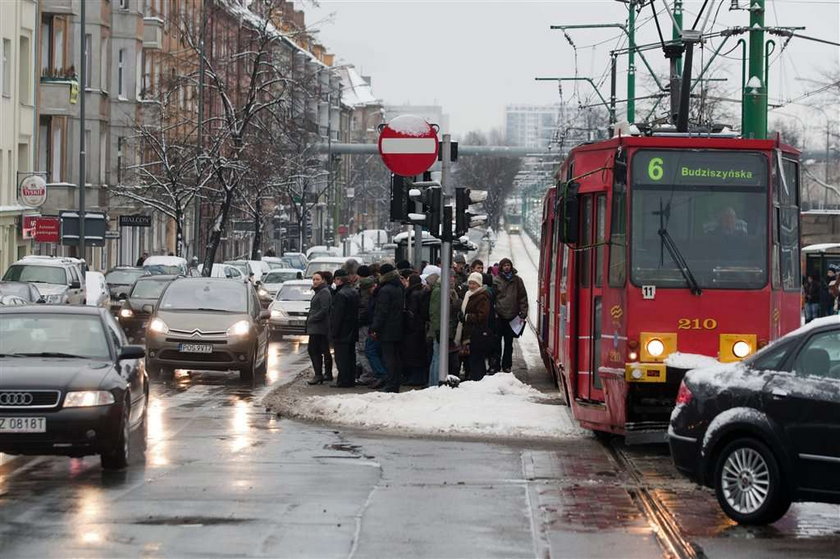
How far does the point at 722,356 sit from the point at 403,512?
5.16m

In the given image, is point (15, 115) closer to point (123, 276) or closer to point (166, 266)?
point (166, 266)

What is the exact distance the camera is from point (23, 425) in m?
13.5

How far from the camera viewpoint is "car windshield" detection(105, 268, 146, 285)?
47.9m

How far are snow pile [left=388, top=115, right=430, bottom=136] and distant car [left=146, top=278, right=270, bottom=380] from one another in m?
5.91

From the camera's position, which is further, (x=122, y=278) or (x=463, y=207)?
(x=122, y=278)

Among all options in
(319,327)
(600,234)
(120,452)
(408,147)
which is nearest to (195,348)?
(319,327)

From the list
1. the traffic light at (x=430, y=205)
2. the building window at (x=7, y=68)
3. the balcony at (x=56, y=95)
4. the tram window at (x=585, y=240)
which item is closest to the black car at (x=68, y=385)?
the tram window at (x=585, y=240)

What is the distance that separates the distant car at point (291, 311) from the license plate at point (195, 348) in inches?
602

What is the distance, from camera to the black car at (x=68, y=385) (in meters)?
13.6

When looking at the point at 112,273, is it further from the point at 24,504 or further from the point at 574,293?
the point at 24,504

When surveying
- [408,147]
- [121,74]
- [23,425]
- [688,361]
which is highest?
[121,74]

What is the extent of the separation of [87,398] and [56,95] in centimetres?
4962

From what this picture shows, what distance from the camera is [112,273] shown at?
160 ft

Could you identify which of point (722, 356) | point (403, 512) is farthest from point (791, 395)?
point (722, 356)
